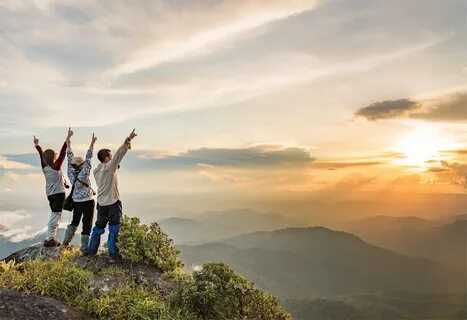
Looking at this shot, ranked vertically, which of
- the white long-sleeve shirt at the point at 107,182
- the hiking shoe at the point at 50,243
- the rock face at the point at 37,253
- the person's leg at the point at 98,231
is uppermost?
the white long-sleeve shirt at the point at 107,182

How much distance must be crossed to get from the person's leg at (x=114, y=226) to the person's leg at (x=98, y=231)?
0.87ft

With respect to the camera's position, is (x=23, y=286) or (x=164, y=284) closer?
(x=23, y=286)

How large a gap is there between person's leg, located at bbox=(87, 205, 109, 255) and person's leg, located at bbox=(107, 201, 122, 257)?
27 cm

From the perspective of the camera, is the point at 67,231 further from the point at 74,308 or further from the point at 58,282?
the point at 74,308

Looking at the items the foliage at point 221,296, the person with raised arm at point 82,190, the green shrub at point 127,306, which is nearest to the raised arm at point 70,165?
the person with raised arm at point 82,190

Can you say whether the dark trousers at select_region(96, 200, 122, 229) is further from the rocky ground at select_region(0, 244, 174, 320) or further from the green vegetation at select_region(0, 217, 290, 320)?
the rocky ground at select_region(0, 244, 174, 320)

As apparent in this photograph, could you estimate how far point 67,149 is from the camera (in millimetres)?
18234

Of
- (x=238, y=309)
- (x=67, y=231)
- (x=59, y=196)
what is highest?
(x=59, y=196)

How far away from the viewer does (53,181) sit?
1825 cm

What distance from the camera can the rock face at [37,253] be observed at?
59.0 ft

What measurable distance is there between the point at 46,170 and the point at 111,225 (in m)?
3.56

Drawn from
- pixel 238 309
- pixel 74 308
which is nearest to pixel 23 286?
pixel 74 308

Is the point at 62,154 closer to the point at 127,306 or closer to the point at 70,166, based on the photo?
the point at 70,166

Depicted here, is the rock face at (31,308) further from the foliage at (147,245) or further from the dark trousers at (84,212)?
the dark trousers at (84,212)
